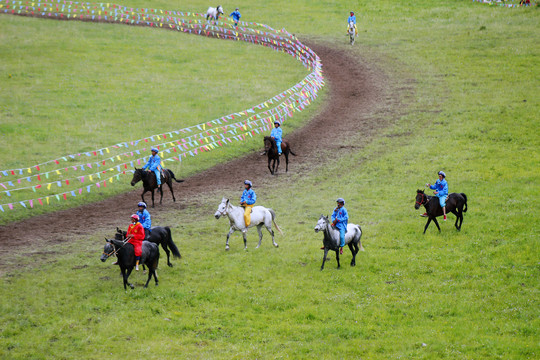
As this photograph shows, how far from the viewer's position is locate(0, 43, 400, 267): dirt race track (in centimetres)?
2631

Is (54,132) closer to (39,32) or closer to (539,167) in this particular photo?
(39,32)

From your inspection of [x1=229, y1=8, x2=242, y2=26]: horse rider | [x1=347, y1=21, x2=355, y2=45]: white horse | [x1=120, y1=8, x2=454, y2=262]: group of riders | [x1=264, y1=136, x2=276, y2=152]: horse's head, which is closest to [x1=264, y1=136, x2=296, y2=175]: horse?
[x1=264, y1=136, x2=276, y2=152]: horse's head

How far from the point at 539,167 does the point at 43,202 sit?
26556mm

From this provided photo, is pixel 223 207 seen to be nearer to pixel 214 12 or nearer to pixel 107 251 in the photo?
pixel 107 251

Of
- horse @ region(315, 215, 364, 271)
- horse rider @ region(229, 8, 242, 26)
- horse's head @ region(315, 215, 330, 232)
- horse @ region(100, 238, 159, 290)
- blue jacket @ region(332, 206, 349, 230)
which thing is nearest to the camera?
horse @ region(100, 238, 159, 290)

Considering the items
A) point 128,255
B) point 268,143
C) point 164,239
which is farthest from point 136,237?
point 268,143

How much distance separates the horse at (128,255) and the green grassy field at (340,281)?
66 cm

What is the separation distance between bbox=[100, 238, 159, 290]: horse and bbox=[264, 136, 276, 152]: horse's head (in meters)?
13.9

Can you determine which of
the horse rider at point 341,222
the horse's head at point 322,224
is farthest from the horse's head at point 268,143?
the horse's head at point 322,224

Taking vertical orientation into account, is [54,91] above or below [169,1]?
below

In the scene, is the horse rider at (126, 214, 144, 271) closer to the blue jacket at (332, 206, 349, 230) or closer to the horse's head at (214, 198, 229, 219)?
the horse's head at (214, 198, 229, 219)

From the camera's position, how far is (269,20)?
66750 millimetres

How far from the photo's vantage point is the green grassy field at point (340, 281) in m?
17.1

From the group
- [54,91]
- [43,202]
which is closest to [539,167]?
[43,202]
